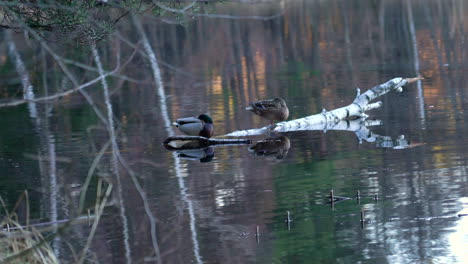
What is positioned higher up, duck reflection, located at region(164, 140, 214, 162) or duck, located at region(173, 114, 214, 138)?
duck, located at region(173, 114, 214, 138)

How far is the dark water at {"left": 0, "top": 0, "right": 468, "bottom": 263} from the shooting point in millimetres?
8500

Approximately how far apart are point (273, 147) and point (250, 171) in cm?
178

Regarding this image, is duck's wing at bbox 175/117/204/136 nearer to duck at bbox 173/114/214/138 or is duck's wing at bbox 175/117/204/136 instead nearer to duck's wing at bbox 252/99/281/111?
duck at bbox 173/114/214/138

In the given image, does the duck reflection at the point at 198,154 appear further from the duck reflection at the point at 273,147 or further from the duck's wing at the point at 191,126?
the duck reflection at the point at 273,147

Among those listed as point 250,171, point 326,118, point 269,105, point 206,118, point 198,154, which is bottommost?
point 250,171

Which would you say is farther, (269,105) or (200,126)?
(269,105)

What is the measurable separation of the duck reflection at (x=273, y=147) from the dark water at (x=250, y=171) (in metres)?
0.18

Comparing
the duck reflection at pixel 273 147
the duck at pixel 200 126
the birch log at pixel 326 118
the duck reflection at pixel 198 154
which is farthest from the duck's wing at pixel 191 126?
the duck reflection at pixel 273 147

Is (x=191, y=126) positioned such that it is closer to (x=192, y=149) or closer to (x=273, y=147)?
(x=192, y=149)

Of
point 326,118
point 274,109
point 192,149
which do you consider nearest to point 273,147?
point 192,149

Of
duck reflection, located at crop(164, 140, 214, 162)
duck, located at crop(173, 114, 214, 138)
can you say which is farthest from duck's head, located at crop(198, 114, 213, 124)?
duck reflection, located at crop(164, 140, 214, 162)

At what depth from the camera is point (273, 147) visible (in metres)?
13.9

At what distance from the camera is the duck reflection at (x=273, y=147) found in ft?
44.0

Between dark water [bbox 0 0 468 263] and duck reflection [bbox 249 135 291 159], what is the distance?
182mm
